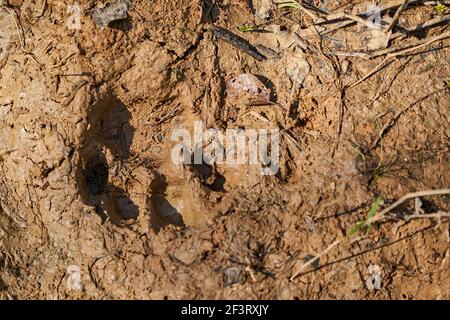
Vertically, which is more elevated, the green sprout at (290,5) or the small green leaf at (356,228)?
the green sprout at (290,5)

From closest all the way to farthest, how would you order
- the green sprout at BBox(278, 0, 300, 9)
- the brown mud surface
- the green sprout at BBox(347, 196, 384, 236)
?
the green sprout at BBox(347, 196, 384, 236) < the brown mud surface < the green sprout at BBox(278, 0, 300, 9)

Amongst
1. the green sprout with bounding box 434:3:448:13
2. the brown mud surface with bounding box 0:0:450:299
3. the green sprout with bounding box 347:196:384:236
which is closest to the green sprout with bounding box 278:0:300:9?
the brown mud surface with bounding box 0:0:450:299

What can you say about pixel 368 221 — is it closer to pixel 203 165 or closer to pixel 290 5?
pixel 203 165

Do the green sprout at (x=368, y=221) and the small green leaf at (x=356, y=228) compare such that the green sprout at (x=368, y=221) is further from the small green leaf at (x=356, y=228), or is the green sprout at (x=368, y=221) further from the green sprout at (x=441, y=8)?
the green sprout at (x=441, y=8)

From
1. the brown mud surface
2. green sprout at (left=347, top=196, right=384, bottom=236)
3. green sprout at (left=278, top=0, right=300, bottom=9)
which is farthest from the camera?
green sprout at (left=278, top=0, right=300, bottom=9)

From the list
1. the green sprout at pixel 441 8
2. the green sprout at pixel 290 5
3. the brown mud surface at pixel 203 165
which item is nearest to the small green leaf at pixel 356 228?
the brown mud surface at pixel 203 165

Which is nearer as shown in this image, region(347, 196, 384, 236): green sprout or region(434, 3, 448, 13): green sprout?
region(347, 196, 384, 236): green sprout

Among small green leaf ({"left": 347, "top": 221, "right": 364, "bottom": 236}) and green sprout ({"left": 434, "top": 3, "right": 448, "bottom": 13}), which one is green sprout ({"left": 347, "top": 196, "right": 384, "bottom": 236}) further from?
green sprout ({"left": 434, "top": 3, "right": 448, "bottom": 13})

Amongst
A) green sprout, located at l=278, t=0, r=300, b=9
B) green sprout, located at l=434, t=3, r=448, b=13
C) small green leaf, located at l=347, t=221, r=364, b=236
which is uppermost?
green sprout, located at l=278, t=0, r=300, b=9

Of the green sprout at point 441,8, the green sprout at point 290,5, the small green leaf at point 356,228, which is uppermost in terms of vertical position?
the green sprout at point 290,5
